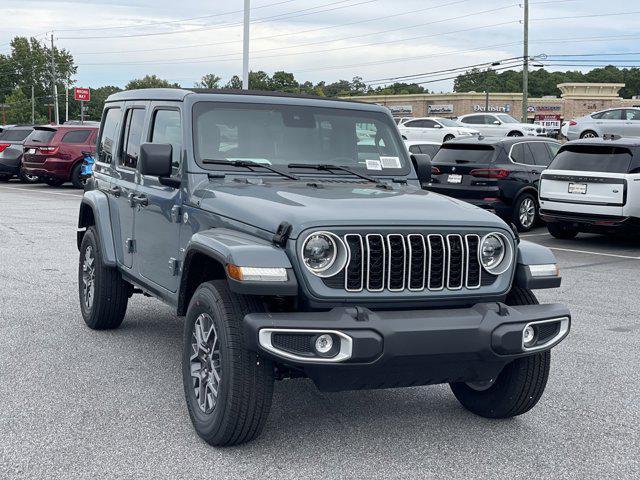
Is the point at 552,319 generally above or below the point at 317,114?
below

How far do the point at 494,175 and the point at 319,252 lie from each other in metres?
11.9

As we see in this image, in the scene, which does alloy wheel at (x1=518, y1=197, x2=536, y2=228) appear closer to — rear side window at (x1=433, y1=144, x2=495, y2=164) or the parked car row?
rear side window at (x1=433, y1=144, x2=495, y2=164)

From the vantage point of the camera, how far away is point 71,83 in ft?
425

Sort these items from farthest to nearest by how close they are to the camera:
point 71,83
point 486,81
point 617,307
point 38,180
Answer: point 71,83
point 486,81
point 38,180
point 617,307

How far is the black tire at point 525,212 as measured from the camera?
16.2 meters

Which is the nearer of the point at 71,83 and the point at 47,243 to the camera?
the point at 47,243

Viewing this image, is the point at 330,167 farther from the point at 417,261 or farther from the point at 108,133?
the point at 108,133

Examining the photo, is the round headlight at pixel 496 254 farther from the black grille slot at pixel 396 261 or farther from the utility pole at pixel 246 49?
the utility pole at pixel 246 49

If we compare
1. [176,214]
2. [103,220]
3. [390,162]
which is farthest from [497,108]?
[176,214]

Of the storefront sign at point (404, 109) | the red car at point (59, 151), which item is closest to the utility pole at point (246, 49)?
the red car at point (59, 151)

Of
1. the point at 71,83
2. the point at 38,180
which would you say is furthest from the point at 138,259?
the point at 71,83

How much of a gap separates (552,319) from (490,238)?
1.76ft

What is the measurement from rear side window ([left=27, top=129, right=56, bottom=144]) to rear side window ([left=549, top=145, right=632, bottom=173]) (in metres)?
16.4

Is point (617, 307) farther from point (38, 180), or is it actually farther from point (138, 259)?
point (38, 180)
